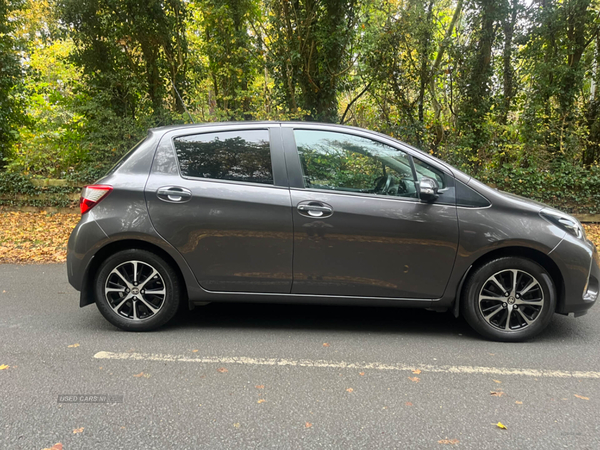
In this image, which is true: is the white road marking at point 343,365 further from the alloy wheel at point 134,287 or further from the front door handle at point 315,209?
the front door handle at point 315,209

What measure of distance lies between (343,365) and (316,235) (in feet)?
3.51

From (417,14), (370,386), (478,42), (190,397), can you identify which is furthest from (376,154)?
(478,42)

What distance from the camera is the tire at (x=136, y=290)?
4.03 meters

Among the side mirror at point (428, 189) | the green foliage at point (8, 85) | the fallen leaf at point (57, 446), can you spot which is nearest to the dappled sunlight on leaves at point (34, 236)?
the green foliage at point (8, 85)

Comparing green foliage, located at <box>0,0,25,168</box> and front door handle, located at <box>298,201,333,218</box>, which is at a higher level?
Answer: green foliage, located at <box>0,0,25,168</box>

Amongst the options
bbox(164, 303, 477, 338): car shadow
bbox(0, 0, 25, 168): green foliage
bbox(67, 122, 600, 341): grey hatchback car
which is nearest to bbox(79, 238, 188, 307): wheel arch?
bbox(67, 122, 600, 341): grey hatchback car

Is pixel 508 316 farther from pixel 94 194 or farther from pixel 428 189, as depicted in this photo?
pixel 94 194

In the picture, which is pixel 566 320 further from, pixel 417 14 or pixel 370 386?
pixel 417 14

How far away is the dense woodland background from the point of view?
10.6 metres

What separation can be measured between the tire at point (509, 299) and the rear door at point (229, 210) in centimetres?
160

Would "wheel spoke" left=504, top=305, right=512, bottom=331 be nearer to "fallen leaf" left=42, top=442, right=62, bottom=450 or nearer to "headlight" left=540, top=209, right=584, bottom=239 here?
"headlight" left=540, top=209, right=584, bottom=239

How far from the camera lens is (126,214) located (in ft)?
13.1

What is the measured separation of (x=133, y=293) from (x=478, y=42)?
1038 centimetres

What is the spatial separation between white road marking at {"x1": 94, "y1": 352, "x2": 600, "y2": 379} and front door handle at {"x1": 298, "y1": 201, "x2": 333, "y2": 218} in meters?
1.18
